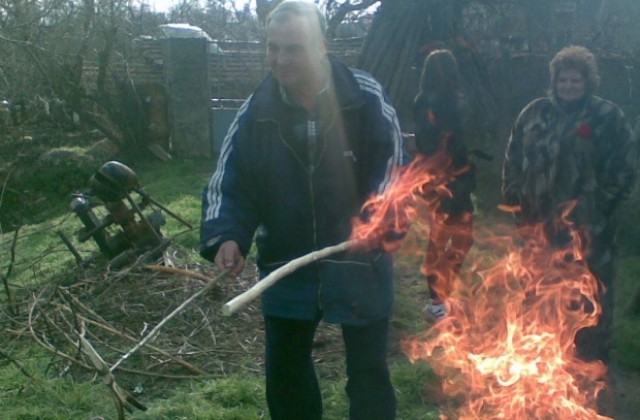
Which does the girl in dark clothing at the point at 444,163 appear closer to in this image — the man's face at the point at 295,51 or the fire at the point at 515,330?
the fire at the point at 515,330

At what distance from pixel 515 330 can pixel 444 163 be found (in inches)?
97.0

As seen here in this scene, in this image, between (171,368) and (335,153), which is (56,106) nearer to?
(171,368)

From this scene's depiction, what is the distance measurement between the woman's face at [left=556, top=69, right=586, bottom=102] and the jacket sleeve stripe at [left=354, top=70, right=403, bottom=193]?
176 cm

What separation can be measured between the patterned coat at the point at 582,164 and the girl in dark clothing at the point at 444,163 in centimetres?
115

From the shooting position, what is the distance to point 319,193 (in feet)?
10.6

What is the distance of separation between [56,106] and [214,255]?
571 inches

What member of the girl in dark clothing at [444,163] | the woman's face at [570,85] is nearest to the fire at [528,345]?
the girl in dark clothing at [444,163]

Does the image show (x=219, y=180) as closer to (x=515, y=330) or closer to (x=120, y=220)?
(x=515, y=330)

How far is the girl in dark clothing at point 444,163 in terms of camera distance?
20.1ft

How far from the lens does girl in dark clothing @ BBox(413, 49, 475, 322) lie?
20.1 feet

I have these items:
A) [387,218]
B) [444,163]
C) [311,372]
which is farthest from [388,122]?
[444,163]

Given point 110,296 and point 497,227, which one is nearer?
point 110,296

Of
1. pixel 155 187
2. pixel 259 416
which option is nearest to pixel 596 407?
pixel 259 416

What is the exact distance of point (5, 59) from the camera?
1467 centimetres
